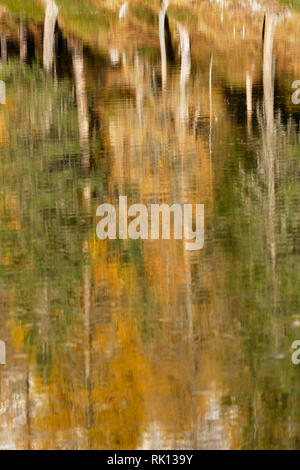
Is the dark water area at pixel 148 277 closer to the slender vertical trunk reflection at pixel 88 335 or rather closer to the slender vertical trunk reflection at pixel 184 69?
the slender vertical trunk reflection at pixel 88 335

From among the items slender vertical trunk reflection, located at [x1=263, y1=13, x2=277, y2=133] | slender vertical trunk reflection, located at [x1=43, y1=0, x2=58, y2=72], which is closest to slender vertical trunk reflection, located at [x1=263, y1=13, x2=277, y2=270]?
slender vertical trunk reflection, located at [x1=263, y1=13, x2=277, y2=133]

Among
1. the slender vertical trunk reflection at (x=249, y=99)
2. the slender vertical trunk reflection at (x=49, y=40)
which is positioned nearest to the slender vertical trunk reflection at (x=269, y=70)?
the slender vertical trunk reflection at (x=249, y=99)

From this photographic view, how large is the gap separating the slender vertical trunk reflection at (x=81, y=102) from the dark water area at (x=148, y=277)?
118 mm

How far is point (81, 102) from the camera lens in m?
34.3

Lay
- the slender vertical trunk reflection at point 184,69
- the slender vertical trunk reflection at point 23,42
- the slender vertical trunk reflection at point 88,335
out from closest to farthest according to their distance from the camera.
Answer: the slender vertical trunk reflection at point 88,335, the slender vertical trunk reflection at point 184,69, the slender vertical trunk reflection at point 23,42

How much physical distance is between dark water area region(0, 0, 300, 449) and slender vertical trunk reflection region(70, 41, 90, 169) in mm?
118

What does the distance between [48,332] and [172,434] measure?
3084 millimetres

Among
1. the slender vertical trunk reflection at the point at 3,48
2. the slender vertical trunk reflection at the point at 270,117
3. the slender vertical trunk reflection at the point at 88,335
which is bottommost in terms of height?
the slender vertical trunk reflection at the point at 88,335

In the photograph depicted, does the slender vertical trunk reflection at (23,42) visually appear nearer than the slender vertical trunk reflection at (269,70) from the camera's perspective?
No

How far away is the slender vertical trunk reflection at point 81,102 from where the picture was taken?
85.3 feet

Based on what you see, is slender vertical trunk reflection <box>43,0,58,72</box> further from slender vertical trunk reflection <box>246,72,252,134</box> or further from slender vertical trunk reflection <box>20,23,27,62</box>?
slender vertical trunk reflection <box>246,72,252,134</box>

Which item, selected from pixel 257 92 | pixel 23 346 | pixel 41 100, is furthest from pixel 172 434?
A: pixel 257 92

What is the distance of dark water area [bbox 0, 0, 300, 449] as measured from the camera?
11.9 metres

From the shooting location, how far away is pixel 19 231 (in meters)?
18.8
